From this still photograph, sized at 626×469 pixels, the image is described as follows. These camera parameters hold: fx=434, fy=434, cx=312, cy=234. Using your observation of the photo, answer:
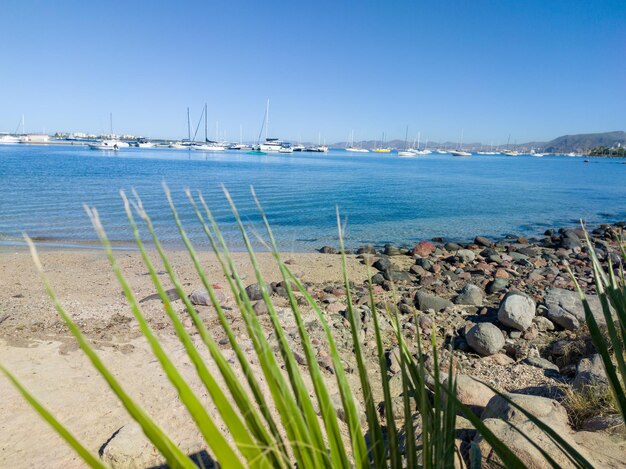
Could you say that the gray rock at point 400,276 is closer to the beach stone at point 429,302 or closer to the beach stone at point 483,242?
the beach stone at point 429,302

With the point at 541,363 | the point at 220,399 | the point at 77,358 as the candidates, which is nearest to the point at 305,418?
the point at 220,399

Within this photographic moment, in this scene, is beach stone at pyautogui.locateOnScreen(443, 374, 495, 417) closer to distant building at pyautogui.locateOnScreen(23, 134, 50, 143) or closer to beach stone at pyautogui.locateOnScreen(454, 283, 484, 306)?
beach stone at pyautogui.locateOnScreen(454, 283, 484, 306)

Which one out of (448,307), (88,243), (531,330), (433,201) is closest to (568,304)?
(531,330)

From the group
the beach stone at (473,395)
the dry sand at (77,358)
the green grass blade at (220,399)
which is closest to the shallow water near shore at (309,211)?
the dry sand at (77,358)

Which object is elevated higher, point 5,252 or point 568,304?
point 568,304

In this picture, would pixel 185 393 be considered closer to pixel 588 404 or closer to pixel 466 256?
pixel 588 404

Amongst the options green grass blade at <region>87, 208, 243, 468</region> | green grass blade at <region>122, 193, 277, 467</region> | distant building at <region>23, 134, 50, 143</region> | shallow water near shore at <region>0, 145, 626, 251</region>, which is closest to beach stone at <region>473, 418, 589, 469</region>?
green grass blade at <region>122, 193, 277, 467</region>

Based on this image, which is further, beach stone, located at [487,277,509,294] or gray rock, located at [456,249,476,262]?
gray rock, located at [456,249,476,262]

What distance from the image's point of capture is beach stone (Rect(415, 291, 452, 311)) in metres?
8.42

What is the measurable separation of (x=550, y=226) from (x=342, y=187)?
18.0 meters

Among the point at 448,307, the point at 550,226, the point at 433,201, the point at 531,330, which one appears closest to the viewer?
the point at 531,330

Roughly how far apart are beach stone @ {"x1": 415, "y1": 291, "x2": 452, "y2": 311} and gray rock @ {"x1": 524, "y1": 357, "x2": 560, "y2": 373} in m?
2.38

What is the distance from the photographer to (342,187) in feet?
122

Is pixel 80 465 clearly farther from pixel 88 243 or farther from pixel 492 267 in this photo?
pixel 88 243
